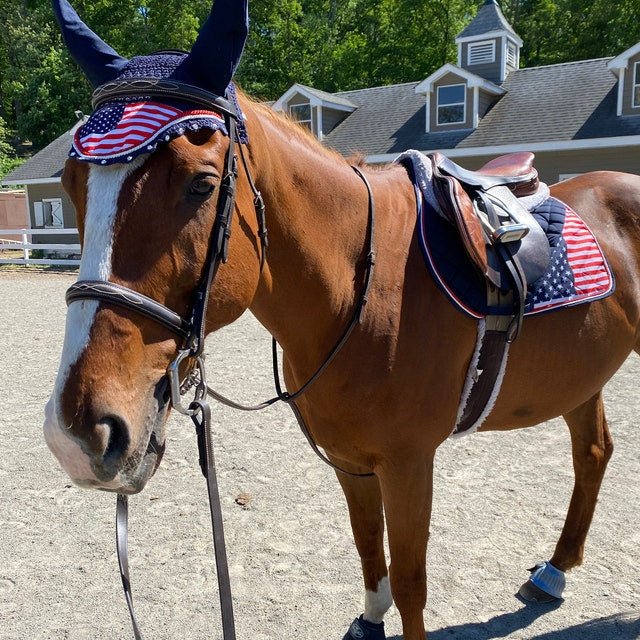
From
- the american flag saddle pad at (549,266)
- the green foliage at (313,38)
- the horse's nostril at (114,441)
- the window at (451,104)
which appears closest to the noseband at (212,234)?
the horse's nostril at (114,441)

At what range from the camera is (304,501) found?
376cm

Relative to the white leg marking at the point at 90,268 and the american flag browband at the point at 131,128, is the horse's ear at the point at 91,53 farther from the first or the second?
the white leg marking at the point at 90,268

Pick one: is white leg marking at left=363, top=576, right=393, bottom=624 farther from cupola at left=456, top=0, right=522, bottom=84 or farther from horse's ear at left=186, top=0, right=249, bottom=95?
cupola at left=456, top=0, right=522, bottom=84

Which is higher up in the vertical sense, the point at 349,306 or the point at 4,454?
the point at 349,306

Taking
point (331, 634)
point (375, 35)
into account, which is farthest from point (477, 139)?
point (375, 35)

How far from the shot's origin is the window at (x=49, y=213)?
25.0 meters

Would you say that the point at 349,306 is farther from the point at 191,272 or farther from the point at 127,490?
the point at 127,490

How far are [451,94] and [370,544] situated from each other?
18569 mm

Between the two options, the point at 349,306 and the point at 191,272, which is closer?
the point at 191,272

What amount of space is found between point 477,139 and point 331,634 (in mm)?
17330

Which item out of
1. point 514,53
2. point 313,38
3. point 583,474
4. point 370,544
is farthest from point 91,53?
point 313,38

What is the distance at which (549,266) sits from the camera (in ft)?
7.48

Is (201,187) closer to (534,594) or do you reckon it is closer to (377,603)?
(377,603)

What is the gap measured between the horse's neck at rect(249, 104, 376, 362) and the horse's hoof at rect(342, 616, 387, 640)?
140cm
